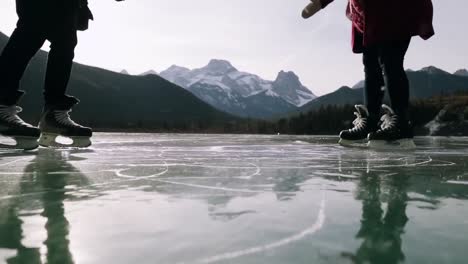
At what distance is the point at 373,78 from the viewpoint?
17.1 ft

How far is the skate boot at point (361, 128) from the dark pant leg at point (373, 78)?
14 centimetres

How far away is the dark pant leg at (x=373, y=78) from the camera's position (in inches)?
203

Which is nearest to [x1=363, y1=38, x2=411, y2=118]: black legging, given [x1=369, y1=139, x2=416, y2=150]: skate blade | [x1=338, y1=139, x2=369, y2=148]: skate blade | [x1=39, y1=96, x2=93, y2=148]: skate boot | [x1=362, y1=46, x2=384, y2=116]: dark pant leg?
[x1=369, y1=139, x2=416, y2=150]: skate blade

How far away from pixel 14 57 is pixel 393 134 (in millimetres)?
4267

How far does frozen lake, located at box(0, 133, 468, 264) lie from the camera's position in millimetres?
961

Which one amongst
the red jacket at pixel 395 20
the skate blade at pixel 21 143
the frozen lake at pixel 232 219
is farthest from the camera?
the red jacket at pixel 395 20

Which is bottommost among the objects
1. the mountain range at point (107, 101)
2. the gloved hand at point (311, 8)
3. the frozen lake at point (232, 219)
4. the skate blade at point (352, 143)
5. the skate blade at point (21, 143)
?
the frozen lake at point (232, 219)

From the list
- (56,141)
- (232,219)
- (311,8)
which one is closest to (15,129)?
(56,141)

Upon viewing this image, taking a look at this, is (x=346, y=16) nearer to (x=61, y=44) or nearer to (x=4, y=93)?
(x=61, y=44)

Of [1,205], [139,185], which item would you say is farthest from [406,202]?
[1,205]

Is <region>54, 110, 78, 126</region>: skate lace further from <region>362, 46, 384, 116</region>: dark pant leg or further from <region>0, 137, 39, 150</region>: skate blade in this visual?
<region>362, 46, 384, 116</region>: dark pant leg

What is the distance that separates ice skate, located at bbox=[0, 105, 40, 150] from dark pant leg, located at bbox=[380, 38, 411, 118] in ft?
12.8

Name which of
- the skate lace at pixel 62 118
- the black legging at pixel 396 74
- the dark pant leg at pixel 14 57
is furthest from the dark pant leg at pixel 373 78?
the dark pant leg at pixel 14 57

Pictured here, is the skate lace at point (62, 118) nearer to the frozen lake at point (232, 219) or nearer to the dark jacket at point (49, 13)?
the dark jacket at point (49, 13)
